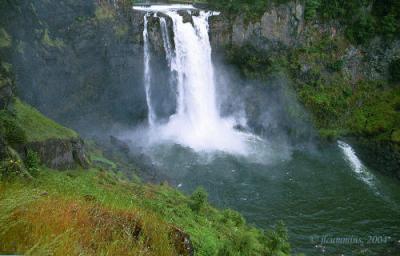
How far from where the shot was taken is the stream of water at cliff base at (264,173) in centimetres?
2156

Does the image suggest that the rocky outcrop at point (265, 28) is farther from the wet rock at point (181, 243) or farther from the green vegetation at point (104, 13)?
the wet rock at point (181, 243)

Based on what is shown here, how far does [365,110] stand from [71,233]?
33.4 m

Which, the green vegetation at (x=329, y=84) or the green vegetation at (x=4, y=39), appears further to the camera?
the green vegetation at (x=329, y=84)

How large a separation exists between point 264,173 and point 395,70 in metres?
17.2

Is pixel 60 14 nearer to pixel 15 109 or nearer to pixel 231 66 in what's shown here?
pixel 15 109

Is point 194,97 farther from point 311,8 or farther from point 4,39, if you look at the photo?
point 4,39

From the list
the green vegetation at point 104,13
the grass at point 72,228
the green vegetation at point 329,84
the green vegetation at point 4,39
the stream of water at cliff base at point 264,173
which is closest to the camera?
the grass at point 72,228

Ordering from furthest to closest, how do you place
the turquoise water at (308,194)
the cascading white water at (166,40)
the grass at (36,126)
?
the cascading white water at (166,40)
the turquoise water at (308,194)
the grass at (36,126)

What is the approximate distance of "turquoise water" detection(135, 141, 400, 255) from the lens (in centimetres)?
2089

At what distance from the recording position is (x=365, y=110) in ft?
115

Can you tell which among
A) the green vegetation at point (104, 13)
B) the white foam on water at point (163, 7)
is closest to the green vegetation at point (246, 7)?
the white foam on water at point (163, 7)

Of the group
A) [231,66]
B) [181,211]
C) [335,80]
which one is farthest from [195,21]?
[181,211]

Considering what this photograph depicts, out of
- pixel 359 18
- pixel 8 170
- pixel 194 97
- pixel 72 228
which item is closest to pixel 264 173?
pixel 194 97

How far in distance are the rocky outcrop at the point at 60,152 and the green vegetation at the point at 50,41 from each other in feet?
31.9
